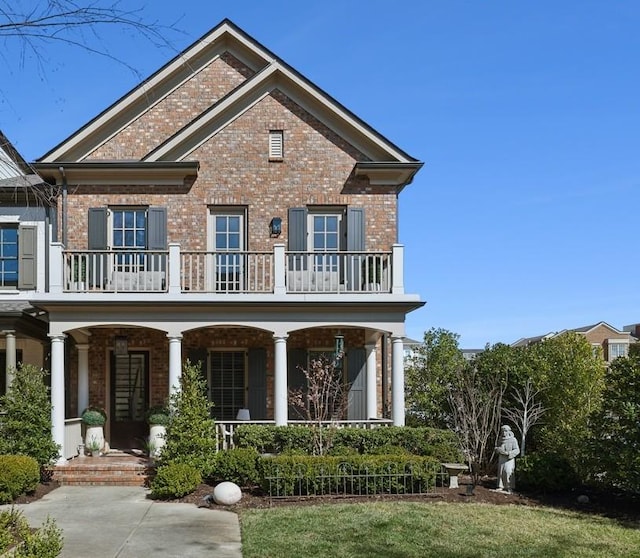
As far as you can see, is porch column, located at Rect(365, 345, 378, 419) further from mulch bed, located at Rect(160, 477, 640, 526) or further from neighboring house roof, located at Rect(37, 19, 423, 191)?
neighboring house roof, located at Rect(37, 19, 423, 191)

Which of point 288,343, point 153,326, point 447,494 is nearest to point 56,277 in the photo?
point 153,326

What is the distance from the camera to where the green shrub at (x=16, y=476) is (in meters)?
12.3

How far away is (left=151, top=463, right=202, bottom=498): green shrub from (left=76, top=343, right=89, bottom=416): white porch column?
4121 mm

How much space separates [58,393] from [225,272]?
4.51 m

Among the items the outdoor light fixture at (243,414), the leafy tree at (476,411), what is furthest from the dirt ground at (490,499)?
the outdoor light fixture at (243,414)

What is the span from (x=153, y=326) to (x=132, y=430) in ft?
11.5

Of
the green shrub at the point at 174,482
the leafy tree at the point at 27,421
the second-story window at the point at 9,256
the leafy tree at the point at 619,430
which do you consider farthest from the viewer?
the second-story window at the point at 9,256

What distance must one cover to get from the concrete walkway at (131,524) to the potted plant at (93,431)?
1.95 metres

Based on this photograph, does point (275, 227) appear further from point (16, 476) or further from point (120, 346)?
point (16, 476)

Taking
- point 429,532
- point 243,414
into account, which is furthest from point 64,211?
point 429,532

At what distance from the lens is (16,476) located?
1242 centimetres

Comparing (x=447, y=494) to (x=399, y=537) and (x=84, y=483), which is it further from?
(x=84, y=483)

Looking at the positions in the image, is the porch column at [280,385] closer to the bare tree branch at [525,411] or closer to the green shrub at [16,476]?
the green shrub at [16,476]

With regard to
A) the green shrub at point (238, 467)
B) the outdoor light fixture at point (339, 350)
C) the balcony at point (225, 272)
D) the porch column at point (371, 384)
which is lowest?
the green shrub at point (238, 467)
